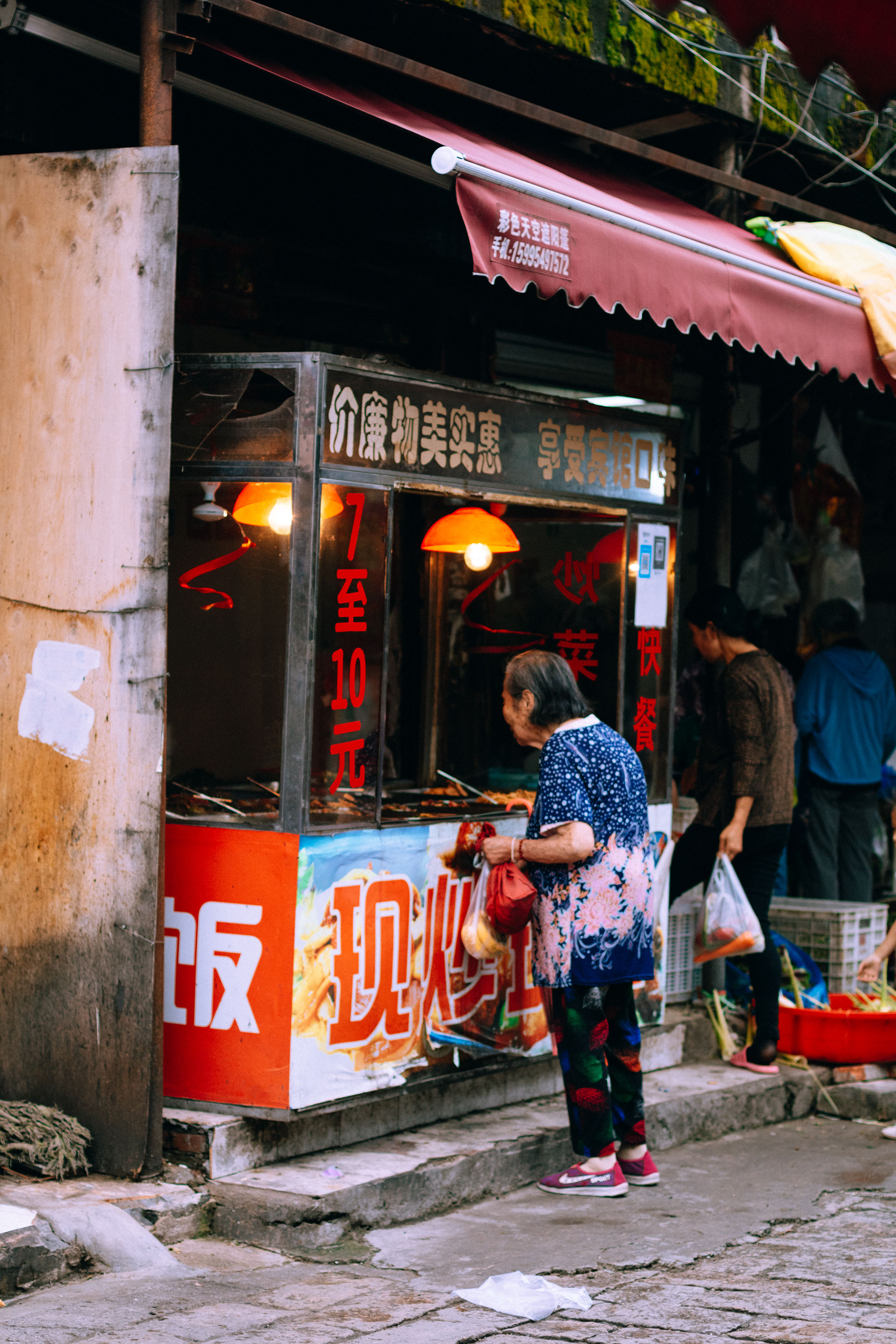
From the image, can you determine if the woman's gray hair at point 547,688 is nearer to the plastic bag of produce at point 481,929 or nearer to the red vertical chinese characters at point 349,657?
the red vertical chinese characters at point 349,657

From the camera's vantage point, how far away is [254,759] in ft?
16.8

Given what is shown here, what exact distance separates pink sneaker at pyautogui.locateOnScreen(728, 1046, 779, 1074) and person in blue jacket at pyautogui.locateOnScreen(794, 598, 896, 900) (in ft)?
5.90

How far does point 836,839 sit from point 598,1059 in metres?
3.68

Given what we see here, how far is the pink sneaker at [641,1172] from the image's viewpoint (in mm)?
5367

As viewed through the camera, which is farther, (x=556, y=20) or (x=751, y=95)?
(x=751, y=95)

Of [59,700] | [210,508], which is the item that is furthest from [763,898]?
[59,700]

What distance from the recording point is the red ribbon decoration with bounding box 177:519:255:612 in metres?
5.06

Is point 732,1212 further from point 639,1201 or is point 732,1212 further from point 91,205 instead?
point 91,205

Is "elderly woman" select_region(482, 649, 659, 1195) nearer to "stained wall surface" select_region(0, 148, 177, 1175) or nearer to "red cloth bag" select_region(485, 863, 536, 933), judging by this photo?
"red cloth bag" select_region(485, 863, 536, 933)

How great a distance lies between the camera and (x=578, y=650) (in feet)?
21.9

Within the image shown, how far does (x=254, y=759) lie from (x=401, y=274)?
2835 millimetres

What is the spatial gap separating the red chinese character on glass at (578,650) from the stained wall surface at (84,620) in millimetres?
2470

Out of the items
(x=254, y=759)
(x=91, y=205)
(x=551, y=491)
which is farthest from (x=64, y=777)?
(x=551, y=491)

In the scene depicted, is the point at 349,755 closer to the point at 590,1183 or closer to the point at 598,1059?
the point at 598,1059
